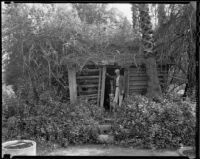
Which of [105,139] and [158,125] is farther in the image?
[105,139]

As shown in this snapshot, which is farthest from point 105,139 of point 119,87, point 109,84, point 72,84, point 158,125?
point 109,84

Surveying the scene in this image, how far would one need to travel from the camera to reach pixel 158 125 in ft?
17.8

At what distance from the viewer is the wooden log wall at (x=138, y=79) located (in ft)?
25.5

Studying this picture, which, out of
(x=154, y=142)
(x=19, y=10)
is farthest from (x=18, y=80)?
(x=154, y=142)

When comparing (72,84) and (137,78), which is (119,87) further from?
(72,84)

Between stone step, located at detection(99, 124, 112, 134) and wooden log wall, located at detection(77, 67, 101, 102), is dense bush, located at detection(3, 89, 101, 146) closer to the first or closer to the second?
stone step, located at detection(99, 124, 112, 134)

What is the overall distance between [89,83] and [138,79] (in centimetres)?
175

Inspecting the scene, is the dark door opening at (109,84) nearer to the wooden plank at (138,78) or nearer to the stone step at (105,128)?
the wooden plank at (138,78)

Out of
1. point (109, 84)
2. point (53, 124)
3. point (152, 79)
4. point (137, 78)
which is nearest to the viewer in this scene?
point (53, 124)

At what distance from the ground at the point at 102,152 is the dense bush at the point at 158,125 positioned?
241 millimetres

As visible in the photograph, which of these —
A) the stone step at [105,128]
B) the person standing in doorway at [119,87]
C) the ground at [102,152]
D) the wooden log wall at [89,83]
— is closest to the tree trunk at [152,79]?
the person standing in doorway at [119,87]

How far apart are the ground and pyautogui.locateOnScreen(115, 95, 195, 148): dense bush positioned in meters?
0.24

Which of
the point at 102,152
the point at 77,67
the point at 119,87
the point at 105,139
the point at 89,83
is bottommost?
the point at 102,152

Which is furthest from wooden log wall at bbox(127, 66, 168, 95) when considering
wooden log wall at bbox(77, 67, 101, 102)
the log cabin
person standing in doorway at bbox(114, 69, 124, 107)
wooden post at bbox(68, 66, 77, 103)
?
wooden post at bbox(68, 66, 77, 103)
